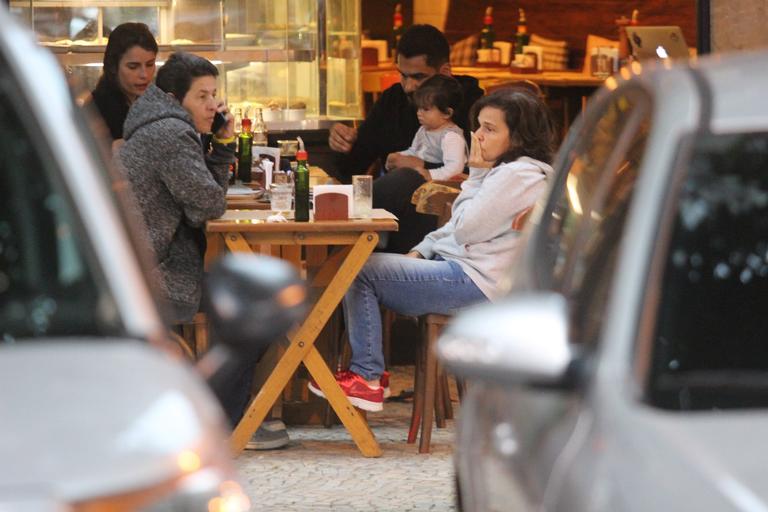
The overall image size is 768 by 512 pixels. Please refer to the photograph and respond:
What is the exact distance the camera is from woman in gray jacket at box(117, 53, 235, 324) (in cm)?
693

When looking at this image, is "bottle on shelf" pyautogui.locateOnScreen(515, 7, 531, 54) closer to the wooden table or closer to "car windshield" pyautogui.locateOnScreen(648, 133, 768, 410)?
the wooden table

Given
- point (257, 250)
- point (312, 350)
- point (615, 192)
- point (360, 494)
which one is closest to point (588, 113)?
point (615, 192)

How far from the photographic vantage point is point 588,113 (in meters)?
3.91

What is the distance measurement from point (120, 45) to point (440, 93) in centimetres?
179

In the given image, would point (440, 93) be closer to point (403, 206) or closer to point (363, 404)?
point (403, 206)

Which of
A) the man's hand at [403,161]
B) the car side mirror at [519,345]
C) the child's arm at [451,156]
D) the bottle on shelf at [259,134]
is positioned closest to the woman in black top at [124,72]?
the bottle on shelf at [259,134]

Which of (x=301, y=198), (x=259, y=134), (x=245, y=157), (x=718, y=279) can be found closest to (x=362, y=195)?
(x=301, y=198)

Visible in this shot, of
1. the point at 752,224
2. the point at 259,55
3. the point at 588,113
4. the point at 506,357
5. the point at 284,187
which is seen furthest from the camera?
the point at 259,55

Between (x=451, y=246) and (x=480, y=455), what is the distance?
3723mm

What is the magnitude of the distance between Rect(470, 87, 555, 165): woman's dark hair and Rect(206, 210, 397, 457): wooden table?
2.07 feet

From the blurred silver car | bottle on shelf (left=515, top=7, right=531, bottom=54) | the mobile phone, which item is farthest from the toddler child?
Result: the blurred silver car

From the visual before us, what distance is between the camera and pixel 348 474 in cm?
685

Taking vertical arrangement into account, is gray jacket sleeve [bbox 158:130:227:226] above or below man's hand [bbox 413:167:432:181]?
above

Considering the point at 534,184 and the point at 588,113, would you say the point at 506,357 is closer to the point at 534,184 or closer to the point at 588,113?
the point at 588,113
